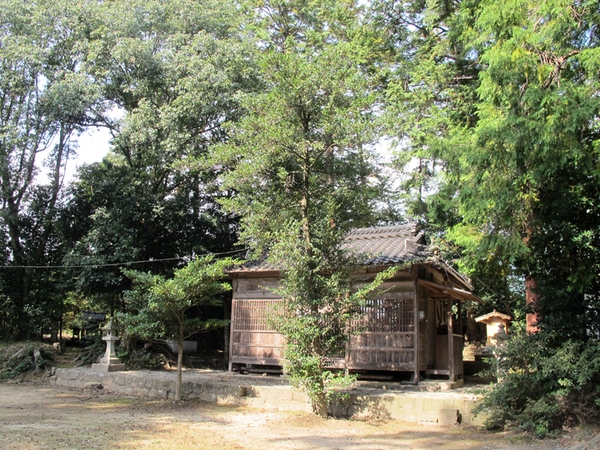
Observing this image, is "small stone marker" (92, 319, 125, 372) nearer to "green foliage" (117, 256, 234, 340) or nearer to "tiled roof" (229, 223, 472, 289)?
"green foliage" (117, 256, 234, 340)

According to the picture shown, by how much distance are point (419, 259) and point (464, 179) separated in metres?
2.82

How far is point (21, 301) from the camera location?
18.6 metres

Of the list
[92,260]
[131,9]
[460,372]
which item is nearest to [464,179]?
[460,372]

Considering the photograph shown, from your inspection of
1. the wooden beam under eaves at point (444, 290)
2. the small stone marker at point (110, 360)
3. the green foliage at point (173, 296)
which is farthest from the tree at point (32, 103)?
the wooden beam under eaves at point (444, 290)

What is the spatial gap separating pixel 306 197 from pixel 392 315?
4083mm

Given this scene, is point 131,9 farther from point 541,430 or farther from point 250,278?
point 541,430

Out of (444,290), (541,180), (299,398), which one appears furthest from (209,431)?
(541,180)

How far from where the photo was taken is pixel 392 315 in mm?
11344

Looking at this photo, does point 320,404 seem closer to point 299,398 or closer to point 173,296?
point 299,398

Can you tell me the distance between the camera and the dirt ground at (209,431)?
6.87m

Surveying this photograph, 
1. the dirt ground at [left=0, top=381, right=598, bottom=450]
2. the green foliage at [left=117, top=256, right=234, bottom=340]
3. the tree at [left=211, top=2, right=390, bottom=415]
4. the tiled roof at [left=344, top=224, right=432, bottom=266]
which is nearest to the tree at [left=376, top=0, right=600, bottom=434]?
the dirt ground at [left=0, top=381, right=598, bottom=450]

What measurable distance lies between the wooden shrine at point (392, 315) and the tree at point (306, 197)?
1058mm

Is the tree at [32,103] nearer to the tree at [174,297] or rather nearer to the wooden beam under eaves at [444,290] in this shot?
the tree at [174,297]

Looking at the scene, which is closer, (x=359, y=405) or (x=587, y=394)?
(x=587, y=394)
